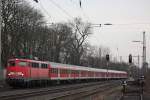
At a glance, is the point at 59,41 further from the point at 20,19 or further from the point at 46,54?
the point at 20,19

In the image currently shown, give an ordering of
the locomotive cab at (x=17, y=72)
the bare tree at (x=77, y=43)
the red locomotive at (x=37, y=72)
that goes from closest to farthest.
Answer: the locomotive cab at (x=17, y=72)
the red locomotive at (x=37, y=72)
the bare tree at (x=77, y=43)

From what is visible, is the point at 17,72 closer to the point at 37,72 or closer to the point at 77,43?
the point at 37,72

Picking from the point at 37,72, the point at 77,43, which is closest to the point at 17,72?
the point at 37,72

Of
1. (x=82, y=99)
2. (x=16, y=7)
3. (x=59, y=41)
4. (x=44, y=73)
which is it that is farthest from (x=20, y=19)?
(x=82, y=99)

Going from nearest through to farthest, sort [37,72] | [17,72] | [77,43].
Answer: [17,72] < [37,72] < [77,43]

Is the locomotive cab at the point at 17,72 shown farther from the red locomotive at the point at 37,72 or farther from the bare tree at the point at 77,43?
the bare tree at the point at 77,43

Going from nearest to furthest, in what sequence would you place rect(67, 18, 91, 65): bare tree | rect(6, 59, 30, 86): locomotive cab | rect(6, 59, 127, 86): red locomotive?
rect(6, 59, 30, 86): locomotive cab, rect(6, 59, 127, 86): red locomotive, rect(67, 18, 91, 65): bare tree

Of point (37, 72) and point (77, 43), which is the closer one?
point (37, 72)

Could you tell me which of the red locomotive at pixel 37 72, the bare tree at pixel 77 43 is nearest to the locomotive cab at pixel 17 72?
the red locomotive at pixel 37 72

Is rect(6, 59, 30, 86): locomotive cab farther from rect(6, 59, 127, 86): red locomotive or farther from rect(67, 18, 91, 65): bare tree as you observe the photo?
rect(67, 18, 91, 65): bare tree

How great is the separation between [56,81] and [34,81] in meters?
10.4

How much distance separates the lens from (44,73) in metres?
45.3

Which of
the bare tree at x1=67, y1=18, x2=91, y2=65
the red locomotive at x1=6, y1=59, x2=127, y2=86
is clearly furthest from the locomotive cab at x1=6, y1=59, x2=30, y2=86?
the bare tree at x1=67, y1=18, x2=91, y2=65

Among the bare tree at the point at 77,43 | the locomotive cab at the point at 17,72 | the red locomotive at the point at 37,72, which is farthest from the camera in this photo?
the bare tree at the point at 77,43
